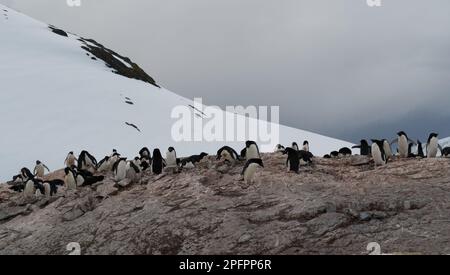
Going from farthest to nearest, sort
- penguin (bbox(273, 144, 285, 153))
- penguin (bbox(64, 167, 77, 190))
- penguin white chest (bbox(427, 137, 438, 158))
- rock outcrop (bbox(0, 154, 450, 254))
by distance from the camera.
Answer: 1. penguin (bbox(273, 144, 285, 153))
2. penguin (bbox(64, 167, 77, 190))
3. penguin white chest (bbox(427, 137, 438, 158))
4. rock outcrop (bbox(0, 154, 450, 254))

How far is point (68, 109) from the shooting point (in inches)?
1895

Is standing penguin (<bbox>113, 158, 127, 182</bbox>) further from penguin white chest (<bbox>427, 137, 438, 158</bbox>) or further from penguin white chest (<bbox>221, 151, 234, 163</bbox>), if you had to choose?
penguin white chest (<bbox>427, 137, 438, 158</bbox>)

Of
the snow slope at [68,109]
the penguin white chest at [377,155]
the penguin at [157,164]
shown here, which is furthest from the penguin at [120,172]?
the snow slope at [68,109]

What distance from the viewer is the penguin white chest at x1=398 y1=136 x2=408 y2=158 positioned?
16672mm

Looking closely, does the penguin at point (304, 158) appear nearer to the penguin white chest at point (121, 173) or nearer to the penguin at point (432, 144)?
the penguin at point (432, 144)

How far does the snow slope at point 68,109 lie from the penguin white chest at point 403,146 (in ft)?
81.4

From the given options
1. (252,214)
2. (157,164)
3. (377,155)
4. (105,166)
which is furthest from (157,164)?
(377,155)

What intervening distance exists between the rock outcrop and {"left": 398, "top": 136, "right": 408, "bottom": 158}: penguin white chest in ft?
6.47

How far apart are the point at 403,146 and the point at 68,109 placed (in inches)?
A: 1471

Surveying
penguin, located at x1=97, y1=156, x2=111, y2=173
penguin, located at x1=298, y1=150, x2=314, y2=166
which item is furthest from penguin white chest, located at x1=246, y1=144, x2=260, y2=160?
penguin, located at x1=97, y1=156, x2=111, y2=173

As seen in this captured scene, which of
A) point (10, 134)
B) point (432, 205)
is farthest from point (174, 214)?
point (10, 134)

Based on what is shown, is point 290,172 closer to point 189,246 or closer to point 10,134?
point 189,246

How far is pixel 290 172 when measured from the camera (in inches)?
557

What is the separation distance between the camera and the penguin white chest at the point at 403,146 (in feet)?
54.7
